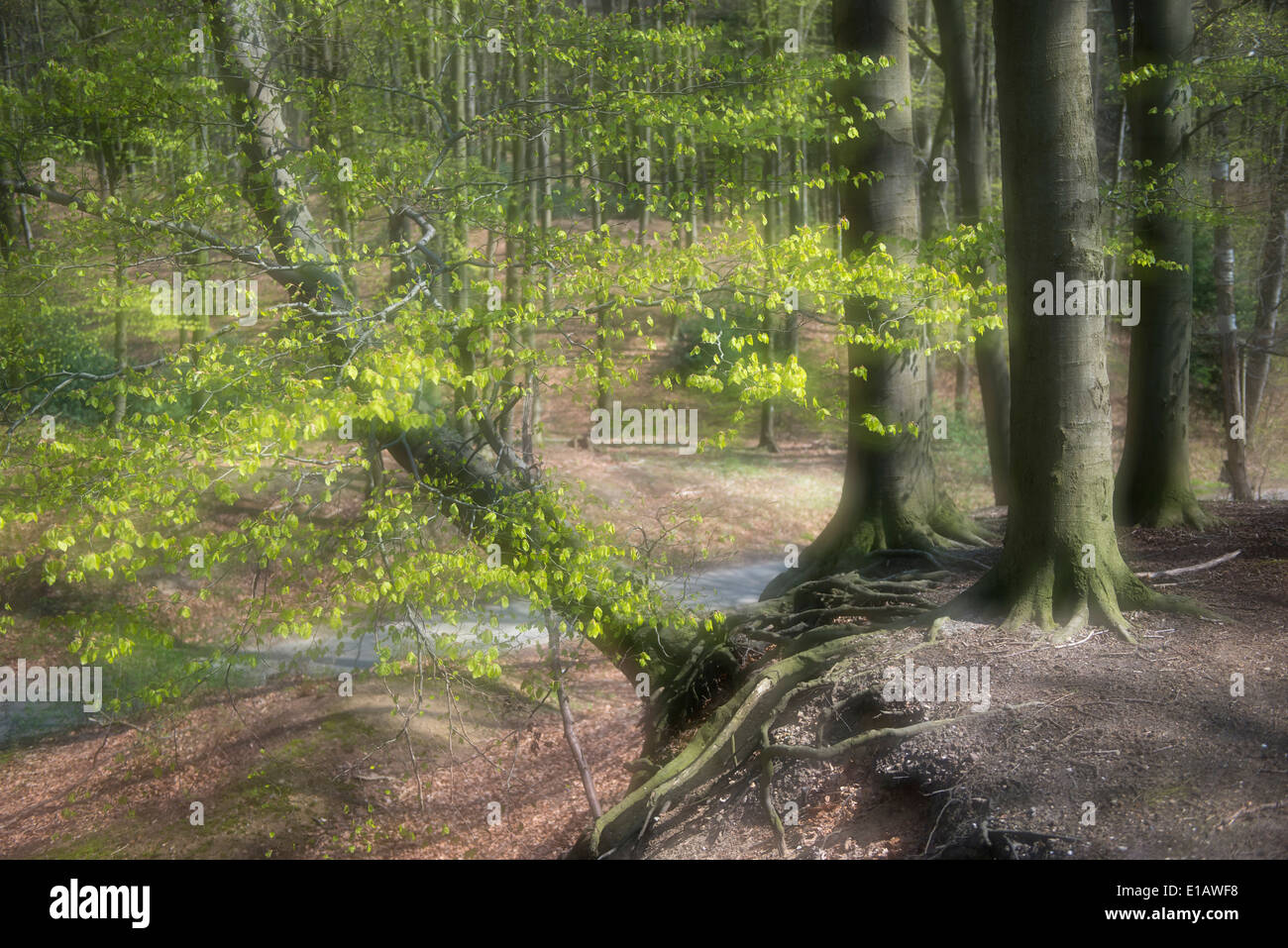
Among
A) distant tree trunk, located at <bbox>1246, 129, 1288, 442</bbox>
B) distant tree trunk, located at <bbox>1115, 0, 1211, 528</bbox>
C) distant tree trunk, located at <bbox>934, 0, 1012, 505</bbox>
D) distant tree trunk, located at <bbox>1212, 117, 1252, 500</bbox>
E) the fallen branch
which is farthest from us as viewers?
distant tree trunk, located at <bbox>1246, 129, 1288, 442</bbox>

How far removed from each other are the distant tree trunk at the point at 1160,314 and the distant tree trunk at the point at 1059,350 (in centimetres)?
432

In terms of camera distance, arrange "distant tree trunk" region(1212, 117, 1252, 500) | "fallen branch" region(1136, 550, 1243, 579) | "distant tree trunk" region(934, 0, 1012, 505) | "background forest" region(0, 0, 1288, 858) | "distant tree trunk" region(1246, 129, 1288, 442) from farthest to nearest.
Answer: "distant tree trunk" region(1246, 129, 1288, 442) → "distant tree trunk" region(1212, 117, 1252, 500) → "distant tree trunk" region(934, 0, 1012, 505) → "fallen branch" region(1136, 550, 1243, 579) → "background forest" region(0, 0, 1288, 858)

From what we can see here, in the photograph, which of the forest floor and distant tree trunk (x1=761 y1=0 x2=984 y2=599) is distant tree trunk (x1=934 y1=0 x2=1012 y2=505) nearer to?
the forest floor

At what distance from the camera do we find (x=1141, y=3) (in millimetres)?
10398

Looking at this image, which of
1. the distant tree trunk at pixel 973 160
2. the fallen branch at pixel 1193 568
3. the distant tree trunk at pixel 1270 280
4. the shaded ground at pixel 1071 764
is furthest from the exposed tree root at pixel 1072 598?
the distant tree trunk at pixel 1270 280

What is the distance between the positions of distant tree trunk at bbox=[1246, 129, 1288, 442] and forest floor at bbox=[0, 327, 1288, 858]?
7493 mm

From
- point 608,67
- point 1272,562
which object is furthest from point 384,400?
point 1272,562

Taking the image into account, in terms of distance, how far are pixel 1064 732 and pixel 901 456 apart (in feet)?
15.7

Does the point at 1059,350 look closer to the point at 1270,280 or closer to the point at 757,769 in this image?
the point at 757,769

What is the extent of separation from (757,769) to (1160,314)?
744cm

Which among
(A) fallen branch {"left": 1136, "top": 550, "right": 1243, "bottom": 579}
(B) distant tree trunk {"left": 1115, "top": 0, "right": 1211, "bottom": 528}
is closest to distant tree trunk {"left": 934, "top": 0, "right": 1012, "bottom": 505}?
(B) distant tree trunk {"left": 1115, "top": 0, "right": 1211, "bottom": 528}

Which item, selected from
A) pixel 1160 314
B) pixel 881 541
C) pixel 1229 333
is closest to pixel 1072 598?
pixel 881 541

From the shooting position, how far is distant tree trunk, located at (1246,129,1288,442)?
51.9 ft

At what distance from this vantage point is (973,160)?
14.5m
